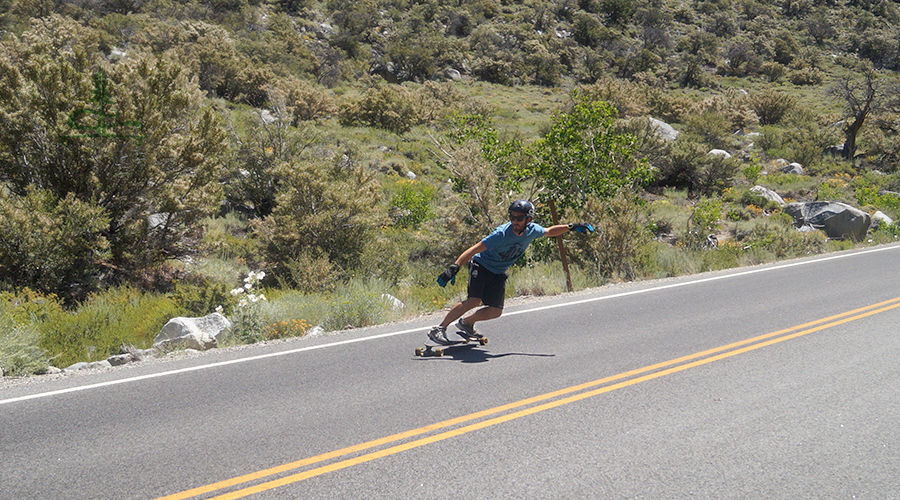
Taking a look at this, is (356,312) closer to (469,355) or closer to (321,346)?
(321,346)

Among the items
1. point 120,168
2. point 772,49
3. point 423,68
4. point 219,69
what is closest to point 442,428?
point 120,168

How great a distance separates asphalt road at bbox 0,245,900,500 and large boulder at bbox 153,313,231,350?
737 mm

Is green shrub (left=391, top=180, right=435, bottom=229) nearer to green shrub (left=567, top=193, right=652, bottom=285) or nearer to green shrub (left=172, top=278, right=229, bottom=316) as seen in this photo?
green shrub (left=567, top=193, right=652, bottom=285)

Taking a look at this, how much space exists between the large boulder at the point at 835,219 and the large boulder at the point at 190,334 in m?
18.7

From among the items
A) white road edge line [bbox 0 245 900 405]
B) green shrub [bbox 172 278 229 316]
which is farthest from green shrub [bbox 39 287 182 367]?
white road edge line [bbox 0 245 900 405]

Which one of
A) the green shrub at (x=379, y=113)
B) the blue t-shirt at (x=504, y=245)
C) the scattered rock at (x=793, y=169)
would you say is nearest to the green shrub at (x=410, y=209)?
the blue t-shirt at (x=504, y=245)

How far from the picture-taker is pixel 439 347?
6.64m

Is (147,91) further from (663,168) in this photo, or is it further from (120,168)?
(663,168)

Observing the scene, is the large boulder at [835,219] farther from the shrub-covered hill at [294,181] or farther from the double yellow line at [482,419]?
the double yellow line at [482,419]

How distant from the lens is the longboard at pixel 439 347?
6.45m

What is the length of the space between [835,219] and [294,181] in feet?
55.8

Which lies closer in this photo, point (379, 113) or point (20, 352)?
point (20, 352)

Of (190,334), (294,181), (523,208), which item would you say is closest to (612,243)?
(523,208)

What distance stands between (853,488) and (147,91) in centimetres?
1337
